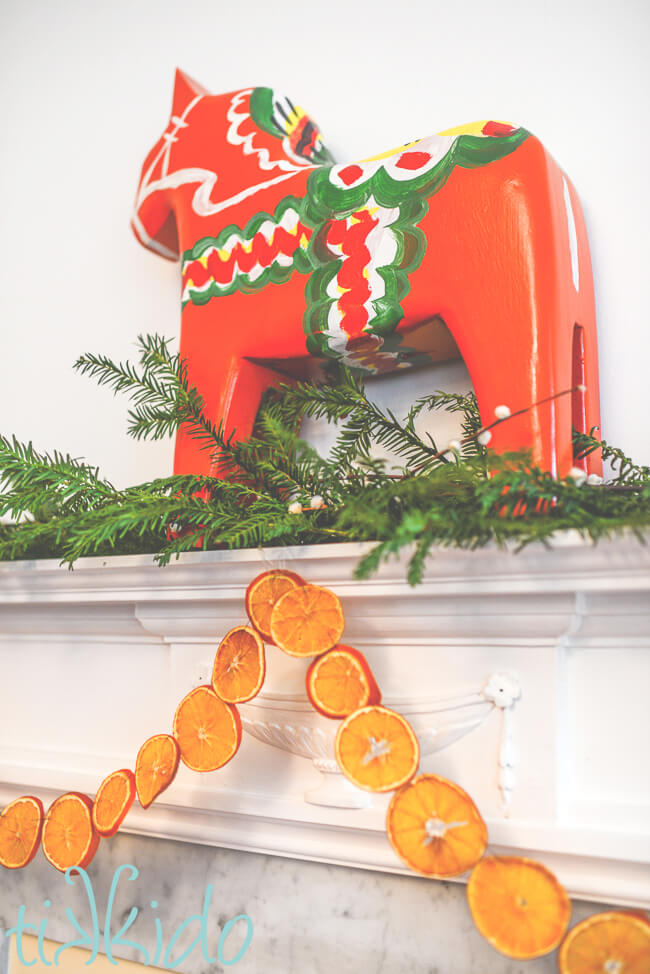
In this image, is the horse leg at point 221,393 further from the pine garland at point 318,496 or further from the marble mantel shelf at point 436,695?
the marble mantel shelf at point 436,695

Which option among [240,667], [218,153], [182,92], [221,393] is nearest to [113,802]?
[240,667]

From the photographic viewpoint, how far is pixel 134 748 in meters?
0.77

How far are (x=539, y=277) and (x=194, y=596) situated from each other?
41cm

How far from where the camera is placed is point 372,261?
27.4 inches

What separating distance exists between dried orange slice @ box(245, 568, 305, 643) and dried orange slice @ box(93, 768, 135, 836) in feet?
0.62

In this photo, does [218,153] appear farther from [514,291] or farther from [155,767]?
[155,767]

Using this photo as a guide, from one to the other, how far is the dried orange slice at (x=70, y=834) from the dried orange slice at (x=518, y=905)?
0.34 meters

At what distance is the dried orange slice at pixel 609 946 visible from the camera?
1.46 feet

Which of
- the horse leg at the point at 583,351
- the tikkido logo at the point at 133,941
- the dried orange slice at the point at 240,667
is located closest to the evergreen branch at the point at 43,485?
the dried orange slice at the point at 240,667

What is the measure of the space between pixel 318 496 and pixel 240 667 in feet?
0.51

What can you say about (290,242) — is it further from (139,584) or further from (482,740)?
(482,740)

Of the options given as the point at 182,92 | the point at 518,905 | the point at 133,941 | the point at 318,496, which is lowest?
the point at 133,941

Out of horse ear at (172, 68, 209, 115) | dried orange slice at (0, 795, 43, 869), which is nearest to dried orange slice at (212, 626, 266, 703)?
dried orange slice at (0, 795, 43, 869)

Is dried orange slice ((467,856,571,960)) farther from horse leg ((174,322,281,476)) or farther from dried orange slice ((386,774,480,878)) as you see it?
horse leg ((174,322,281,476))
